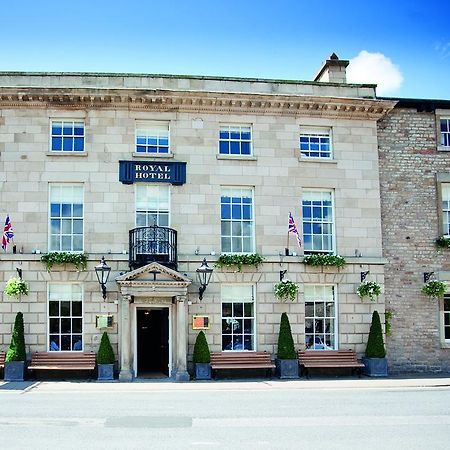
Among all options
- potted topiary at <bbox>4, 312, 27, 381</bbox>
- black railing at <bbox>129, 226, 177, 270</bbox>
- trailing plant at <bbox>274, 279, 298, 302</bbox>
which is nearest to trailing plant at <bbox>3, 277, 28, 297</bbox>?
potted topiary at <bbox>4, 312, 27, 381</bbox>

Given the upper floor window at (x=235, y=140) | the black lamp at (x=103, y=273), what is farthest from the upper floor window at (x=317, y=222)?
the black lamp at (x=103, y=273)

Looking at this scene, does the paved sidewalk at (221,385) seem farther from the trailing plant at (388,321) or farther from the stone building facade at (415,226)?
the stone building facade at (415,226)

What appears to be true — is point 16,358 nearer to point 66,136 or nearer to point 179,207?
point 179,207

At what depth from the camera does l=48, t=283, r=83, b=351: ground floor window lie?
872 inches

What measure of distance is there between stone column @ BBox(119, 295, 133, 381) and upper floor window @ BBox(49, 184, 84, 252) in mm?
2441

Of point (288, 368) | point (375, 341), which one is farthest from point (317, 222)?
point (288, 368)

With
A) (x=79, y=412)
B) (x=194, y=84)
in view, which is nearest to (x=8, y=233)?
(x=194, y=84)

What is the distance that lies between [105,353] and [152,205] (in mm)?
5009

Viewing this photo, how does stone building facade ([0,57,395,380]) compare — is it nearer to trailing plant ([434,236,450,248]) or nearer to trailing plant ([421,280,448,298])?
trailing plant ([421,280,448,298])

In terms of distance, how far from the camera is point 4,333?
2177cm

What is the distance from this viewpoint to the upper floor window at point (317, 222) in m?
23.6

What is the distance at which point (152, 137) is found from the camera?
23.3 m

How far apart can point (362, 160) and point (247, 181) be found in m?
4.20

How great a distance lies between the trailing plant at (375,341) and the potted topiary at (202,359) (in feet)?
17.5
